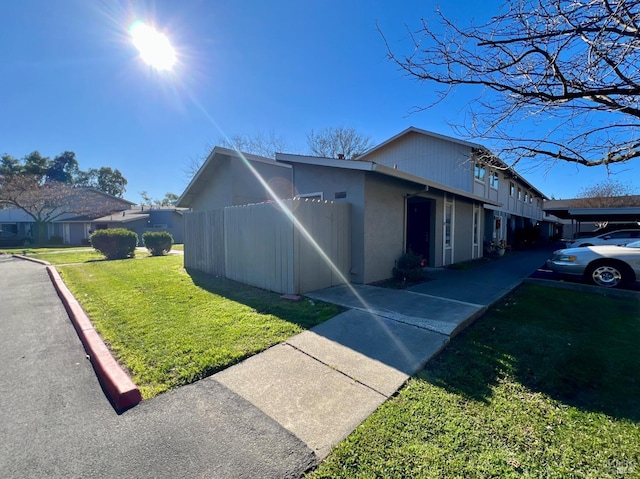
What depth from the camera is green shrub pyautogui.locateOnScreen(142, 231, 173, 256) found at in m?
16.1

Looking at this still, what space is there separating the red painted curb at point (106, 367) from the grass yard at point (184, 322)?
0.10 meters

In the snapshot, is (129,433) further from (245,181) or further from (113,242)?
(113,242)

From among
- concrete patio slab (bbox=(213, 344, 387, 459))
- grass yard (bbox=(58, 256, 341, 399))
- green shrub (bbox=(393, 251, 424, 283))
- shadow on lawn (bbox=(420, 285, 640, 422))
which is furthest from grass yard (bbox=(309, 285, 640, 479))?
green shrub (bbox=(393, 251, 424, 283))

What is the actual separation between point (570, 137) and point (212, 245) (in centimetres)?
884

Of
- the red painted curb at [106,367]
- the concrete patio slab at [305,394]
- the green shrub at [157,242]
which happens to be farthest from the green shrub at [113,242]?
the concrete patio slab at [305,394]

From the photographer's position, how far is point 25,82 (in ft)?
32.8

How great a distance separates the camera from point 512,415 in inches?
100

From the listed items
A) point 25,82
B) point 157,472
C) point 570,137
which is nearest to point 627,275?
point 570,137

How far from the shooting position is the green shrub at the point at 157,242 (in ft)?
52.7

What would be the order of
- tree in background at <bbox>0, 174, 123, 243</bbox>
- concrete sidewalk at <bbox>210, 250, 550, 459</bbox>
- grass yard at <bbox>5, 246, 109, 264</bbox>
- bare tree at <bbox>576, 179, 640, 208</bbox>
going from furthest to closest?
bare tree at <bbox>576, 179, 640, 208</bbox>, tree in background at <bbox>0, 174, 123, 243</bbox>, grass yard at <bbox>5, 246, 109, 264</bbox>, concrete sidewalk at <bbox>210, 250, 550, 459</bbox>

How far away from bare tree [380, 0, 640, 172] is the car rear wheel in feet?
18.0

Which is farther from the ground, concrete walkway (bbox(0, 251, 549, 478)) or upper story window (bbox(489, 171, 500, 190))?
upper story window (bbox(489, 171, 500, 190))

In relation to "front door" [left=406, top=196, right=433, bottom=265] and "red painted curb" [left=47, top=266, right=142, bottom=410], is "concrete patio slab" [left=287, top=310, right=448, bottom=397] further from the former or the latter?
"front door" [left=406, top=196, right=433, bottom=265]

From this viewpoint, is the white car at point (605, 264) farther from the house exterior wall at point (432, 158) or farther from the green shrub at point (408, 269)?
the house exterior wall at point (432, 158)
